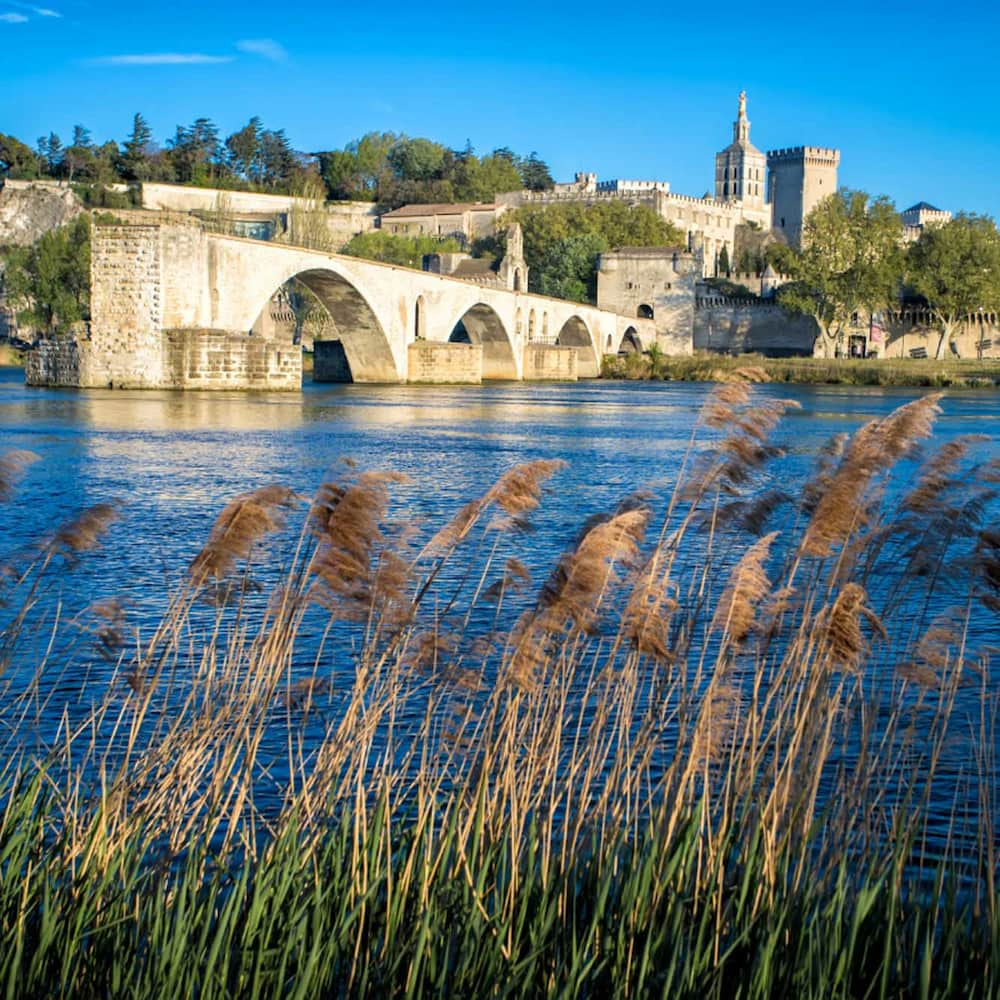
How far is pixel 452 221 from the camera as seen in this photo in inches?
3472

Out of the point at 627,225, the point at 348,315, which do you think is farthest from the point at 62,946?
the point at 627,225

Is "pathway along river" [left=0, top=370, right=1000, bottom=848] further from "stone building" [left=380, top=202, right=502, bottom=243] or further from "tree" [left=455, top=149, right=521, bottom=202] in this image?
"tree" [left=455, top=149, right=521, bottom=202]

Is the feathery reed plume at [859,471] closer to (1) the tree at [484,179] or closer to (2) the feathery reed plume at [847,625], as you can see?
(2) the feathery reed plume at [847,625]

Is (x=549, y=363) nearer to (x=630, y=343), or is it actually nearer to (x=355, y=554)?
(x=630, y=343)

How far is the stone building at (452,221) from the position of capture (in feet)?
287

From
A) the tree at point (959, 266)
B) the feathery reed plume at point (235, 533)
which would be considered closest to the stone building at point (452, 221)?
the tree at point (959, 266)

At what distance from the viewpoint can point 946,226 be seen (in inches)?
2680

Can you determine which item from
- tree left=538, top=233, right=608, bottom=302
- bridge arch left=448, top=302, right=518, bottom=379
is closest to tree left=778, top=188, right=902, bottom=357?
tree left=538, top=233, right=608, bottom=302

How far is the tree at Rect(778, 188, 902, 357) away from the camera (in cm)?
6638

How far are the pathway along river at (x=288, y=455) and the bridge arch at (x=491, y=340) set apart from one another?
17.7 metres

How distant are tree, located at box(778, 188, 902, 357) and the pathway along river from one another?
32163 mm

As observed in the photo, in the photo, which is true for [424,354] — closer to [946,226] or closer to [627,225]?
[946,226]

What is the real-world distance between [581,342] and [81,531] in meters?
64.7

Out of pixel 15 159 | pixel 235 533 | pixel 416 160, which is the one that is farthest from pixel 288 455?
pixel 416 160
